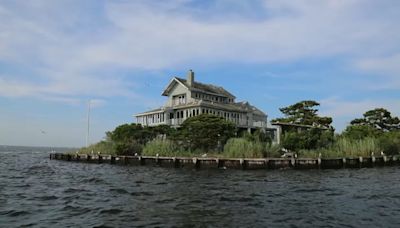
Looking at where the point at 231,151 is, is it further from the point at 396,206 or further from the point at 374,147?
the point at 396,206

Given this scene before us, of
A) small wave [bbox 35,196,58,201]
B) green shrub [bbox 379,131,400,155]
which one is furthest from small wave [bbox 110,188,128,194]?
green shrub [bbox 379,131,400,155]

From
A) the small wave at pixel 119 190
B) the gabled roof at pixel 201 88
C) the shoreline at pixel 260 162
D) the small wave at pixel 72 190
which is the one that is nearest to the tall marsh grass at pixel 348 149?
the shoreline at pixel 260 162

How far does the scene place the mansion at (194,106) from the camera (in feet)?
176

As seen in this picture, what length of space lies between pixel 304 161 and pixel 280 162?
7.09ft

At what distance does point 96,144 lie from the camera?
53.4 metres

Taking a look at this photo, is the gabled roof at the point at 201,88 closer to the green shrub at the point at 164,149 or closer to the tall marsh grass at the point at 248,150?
the green shrub at the point at 164,149

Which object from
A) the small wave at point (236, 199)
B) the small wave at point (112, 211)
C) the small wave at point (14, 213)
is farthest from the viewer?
the small wave at point (236, 199)

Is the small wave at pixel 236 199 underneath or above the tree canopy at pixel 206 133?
underneath

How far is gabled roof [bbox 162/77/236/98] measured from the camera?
2220 inches

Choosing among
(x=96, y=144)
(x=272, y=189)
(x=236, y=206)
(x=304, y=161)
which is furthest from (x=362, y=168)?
(x=96, y=144)

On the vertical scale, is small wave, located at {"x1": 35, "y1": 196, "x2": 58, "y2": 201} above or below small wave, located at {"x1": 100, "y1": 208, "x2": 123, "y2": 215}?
above

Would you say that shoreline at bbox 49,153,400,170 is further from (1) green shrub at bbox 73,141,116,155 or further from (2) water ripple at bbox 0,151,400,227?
(2) water ripple at bbox 0,151,400,227

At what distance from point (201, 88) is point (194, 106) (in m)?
6.49

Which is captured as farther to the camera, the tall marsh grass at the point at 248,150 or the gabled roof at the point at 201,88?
the gabled roof at the point at 201,88
